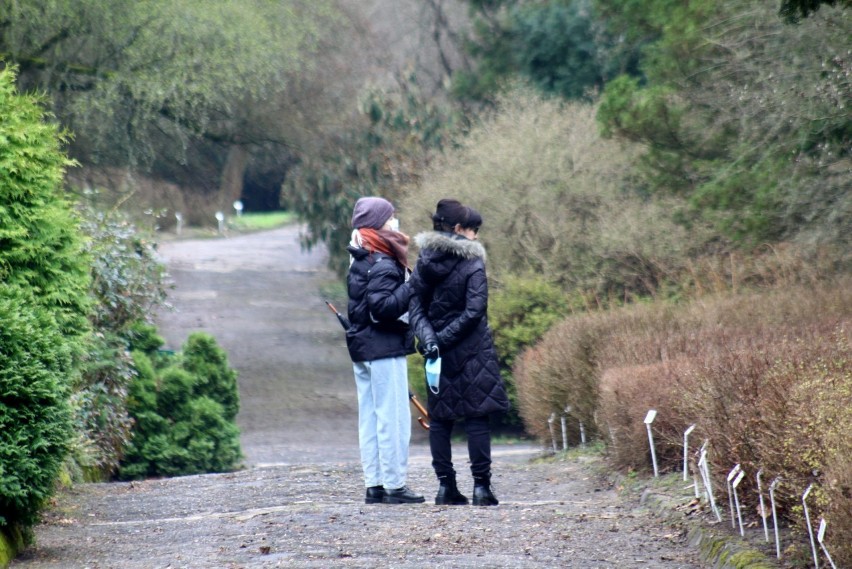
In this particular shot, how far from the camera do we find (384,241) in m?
7.96

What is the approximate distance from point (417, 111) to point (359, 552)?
2269cm

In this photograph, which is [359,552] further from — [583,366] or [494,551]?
[583,366]

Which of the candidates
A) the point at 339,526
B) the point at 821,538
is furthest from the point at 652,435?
the point at 821,538

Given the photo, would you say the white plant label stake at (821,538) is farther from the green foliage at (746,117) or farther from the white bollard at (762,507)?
the green foliage at (746,117)

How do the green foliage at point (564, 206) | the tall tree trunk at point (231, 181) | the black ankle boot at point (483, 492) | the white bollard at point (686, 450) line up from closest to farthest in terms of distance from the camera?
the white bollard at point (686, 450)
the black ankle boot at point (483, 492)
the green foliage at point (564, 206)
the tall tree trunk at point (231, 181)

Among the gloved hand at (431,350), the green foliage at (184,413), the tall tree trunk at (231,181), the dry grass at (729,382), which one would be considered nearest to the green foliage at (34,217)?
the gloved hand at (431,350)

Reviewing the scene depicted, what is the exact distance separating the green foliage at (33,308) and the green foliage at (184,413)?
15.6 ft

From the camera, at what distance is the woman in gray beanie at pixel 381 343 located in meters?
7.80

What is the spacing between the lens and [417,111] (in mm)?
28047

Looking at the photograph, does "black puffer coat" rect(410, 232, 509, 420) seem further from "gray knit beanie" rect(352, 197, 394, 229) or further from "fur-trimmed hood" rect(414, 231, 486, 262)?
"gray knit beanie" rect(352, 197, 394, 229)

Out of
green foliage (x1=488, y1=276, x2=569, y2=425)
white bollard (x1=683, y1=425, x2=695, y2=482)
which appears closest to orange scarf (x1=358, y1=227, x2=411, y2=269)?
white bollard (x1=683, y1=425, x2=695, y2=482)

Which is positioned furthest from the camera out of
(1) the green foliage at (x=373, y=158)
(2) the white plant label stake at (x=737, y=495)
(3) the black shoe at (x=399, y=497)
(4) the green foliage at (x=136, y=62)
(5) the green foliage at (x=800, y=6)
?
(1) the green foliage at (x=373, y=158)

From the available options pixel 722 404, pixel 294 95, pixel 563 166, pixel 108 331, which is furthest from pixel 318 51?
pixel 722 404

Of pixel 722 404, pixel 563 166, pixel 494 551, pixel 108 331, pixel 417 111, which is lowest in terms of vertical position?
pixel 494 551
